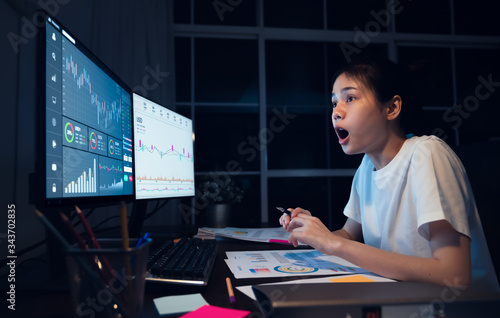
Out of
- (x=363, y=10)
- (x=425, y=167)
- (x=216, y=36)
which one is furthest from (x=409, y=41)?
(x=425, y=167)

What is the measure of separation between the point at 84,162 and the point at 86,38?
202 cm

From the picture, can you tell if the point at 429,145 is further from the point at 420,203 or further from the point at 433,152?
the point at 420,203

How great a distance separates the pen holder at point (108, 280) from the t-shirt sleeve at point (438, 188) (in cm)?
63

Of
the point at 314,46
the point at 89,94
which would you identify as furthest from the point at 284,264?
the point at 314,46

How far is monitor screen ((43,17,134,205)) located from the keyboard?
0.63ft

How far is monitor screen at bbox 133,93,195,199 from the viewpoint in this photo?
1.09m

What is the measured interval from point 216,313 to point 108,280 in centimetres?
16

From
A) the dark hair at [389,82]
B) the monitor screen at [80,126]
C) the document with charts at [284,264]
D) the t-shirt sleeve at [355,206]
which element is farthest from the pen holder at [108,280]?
the t-shirt sleeve at [355,206]

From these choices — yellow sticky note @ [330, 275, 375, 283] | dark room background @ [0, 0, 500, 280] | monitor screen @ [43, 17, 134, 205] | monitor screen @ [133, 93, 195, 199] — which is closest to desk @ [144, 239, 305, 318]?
yellow sticky note @ [330, 275, 375, 283]

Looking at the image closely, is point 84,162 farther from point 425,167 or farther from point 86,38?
point 86,38

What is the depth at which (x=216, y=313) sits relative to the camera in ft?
1.55

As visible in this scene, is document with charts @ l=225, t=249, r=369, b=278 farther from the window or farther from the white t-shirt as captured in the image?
the window

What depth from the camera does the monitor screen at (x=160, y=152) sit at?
109 cm

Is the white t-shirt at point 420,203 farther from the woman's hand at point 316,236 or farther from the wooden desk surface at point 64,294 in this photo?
the wooden desk surface at point 64,294
